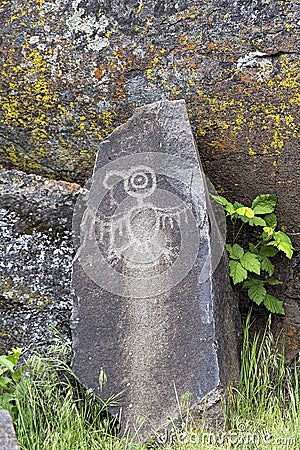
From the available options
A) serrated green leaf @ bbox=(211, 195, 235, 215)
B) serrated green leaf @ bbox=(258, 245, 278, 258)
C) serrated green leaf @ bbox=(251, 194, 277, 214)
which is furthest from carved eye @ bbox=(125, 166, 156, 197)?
serrated green leaf @ bbox=(258, 245, 278, 258)

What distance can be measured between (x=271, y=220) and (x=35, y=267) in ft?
3.49

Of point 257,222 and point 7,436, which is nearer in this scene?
point 7,436

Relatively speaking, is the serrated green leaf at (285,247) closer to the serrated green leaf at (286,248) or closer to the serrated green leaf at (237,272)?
the serrated green leaf at (286,248)

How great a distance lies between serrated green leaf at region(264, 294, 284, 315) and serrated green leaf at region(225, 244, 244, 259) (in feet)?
0.86

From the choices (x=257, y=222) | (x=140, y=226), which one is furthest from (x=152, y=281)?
A: (x=257, y=222)

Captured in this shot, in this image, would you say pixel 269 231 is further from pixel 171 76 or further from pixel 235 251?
pixel 171 76

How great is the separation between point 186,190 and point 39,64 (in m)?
0.92

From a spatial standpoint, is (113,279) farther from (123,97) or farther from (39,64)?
(39,64)

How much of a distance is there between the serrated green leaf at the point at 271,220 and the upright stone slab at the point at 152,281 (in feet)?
0.92

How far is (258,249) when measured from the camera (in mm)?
3363

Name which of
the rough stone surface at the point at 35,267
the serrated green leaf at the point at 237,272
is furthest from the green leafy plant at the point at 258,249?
the rough stone surface at the point at 35,267

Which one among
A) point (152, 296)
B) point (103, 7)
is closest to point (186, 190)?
point (152, 296)

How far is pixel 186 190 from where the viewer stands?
293cm

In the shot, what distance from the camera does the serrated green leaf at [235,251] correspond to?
3.22 metres
